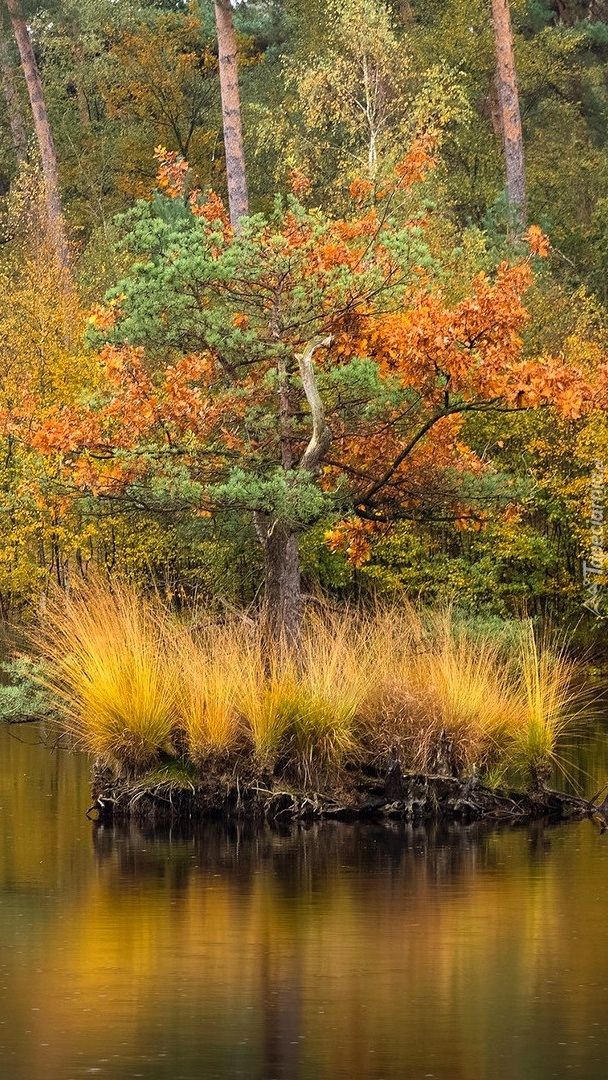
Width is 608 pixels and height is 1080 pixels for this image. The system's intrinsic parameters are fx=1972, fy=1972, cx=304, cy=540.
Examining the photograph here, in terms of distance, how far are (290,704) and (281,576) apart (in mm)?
2999

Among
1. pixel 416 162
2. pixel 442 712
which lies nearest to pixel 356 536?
pixel 416 162

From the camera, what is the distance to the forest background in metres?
16.7

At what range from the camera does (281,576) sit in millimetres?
17172

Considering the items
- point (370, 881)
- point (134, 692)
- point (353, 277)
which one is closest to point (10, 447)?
point (353, 277)

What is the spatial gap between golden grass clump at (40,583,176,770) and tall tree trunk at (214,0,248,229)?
54.8ft

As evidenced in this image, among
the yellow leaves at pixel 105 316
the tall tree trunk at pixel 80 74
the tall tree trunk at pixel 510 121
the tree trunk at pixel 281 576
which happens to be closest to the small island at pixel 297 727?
the tree trunk at pixel 281 576

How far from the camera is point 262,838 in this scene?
13.7 meters

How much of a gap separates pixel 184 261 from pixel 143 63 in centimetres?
3068

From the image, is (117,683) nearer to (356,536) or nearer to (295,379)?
(295,379)

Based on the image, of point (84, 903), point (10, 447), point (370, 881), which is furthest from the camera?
point (10, 447)

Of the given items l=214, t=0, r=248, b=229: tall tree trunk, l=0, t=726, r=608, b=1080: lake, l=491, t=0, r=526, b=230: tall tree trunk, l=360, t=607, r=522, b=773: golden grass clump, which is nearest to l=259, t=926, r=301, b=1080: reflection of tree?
l=0, t=726, r=608, b=1080: lake

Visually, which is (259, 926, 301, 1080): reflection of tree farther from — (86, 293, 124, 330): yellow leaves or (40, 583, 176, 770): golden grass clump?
(86, 293, 124, 330): yellow leaves

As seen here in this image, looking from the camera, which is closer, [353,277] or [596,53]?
[353,277]

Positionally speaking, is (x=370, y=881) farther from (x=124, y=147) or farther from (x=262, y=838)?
(x=124, y=147)
